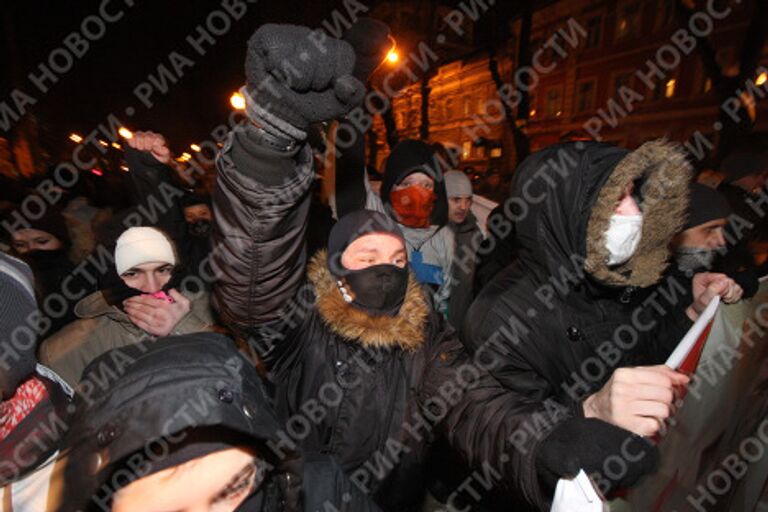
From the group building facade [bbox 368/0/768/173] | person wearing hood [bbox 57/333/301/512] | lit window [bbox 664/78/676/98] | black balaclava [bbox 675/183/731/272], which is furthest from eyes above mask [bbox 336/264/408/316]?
lit window [bbox 664/78/676/98]

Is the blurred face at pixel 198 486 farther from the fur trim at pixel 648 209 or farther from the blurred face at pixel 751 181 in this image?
the blurred face at pixel 751 181

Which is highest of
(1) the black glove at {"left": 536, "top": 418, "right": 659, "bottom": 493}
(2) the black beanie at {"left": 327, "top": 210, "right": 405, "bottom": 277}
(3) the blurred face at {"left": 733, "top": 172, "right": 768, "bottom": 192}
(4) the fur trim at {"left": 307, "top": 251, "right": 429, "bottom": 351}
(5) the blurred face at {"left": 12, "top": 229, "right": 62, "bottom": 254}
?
(3) the blurred face at {"left": 733, "top": 172, "right": 768, "bottom": 192}

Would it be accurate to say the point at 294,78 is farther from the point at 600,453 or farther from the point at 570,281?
the point at 570,281

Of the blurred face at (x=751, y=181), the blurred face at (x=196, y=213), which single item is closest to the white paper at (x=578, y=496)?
the blurred face at (x=196, y=213)

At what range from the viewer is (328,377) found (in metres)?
1.73

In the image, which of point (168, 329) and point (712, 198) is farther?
point (712, 198)

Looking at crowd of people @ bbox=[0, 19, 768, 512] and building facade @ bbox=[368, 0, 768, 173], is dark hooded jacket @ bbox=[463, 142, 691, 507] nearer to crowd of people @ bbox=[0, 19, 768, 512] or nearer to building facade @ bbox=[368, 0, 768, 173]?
crowd of people @ bbox=[0, 19, 768, 512]

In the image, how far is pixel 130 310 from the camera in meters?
2.21

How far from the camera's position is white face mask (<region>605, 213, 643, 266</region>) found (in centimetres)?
174

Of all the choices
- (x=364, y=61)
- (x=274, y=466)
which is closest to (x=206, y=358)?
(x=274, y=466)

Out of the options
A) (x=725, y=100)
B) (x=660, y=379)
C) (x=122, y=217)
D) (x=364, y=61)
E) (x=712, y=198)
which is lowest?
(x=660, y=379)

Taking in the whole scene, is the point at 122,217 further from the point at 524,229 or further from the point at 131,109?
the point at 131,109

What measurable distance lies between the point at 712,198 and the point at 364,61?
2225 mm

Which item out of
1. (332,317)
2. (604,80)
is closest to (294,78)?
(332,317)
